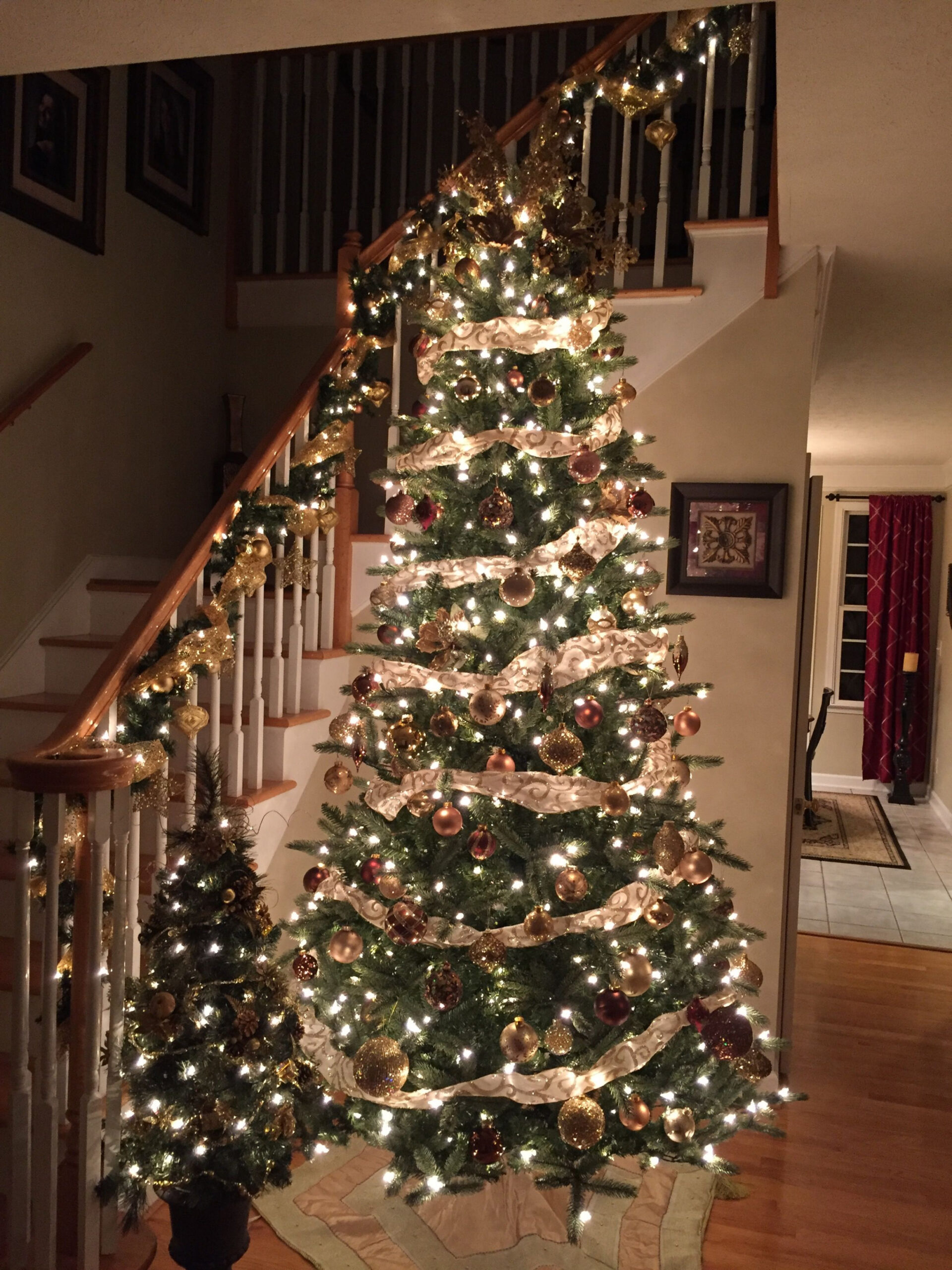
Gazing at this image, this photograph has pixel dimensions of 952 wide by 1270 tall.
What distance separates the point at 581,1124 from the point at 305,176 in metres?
3.92

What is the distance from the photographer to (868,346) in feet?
14.0

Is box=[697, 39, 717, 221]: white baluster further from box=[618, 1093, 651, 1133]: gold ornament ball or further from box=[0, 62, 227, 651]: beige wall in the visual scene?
box=[618, 1093, 651, 1133]: gold ornament ball

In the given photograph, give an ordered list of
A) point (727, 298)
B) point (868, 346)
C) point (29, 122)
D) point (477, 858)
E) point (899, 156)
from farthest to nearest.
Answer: point (868, 346)
point (29, 122)
point (727, 298)
point (899, 156)
point (477, 858)

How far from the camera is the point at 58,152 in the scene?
3465 mm

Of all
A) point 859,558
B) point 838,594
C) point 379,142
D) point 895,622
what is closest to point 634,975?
point 379,142

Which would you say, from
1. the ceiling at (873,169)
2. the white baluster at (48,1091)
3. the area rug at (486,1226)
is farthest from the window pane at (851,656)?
the white baluster at (48,1091)

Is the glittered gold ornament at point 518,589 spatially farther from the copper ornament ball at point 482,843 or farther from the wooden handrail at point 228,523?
the wooden handrail at point 228,523

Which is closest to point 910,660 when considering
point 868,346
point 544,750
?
point 868,346

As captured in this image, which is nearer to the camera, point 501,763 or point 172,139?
point 501,763

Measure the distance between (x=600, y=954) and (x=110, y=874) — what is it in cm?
106

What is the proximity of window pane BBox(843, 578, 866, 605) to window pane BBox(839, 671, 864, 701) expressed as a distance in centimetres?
59

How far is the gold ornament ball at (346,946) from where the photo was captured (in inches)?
83.5

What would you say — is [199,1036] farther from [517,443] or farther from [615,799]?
[517,443]

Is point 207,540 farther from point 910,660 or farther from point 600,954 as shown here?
point 910,660
